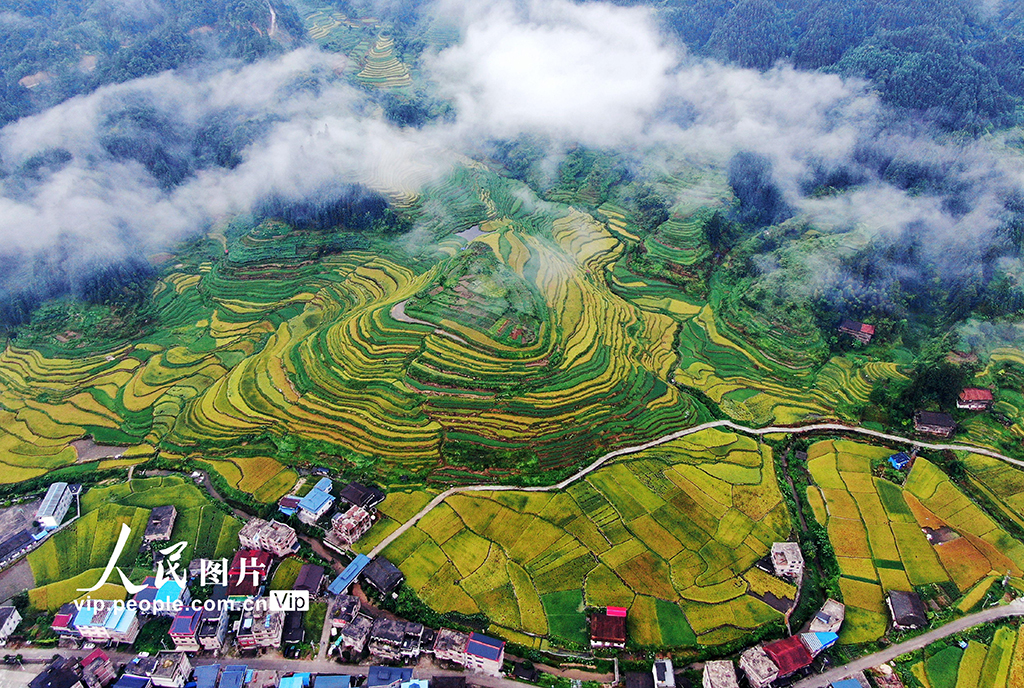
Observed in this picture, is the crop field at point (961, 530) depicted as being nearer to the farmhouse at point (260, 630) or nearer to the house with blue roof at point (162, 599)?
the farmhouse at point (260, 630)

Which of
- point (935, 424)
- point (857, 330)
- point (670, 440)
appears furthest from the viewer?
→ point (857, 330)

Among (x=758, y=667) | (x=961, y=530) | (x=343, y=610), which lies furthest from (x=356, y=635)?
(x=961, y=530)

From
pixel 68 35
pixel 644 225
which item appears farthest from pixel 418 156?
pixel 68 35

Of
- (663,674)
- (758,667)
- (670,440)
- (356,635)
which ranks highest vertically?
(758,667)

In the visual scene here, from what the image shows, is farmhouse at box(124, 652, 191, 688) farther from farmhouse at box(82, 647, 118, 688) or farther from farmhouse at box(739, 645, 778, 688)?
farmhouse at box(739, 645, 778, 688)

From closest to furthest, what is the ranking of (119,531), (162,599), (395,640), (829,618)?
(395,640) < (829,618) < (162,599) < (119,531)

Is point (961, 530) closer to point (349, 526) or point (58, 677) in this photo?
point (349, 526)

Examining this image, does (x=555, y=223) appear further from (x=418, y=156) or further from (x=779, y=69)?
(x=779, y=69)

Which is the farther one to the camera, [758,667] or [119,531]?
[119,531]
